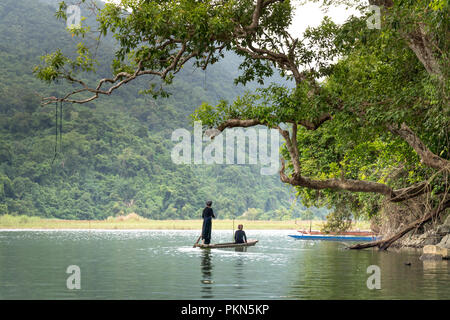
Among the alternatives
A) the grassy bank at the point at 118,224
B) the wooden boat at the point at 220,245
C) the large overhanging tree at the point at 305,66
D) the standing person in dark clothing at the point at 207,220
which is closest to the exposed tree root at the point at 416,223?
the large overhanging tree at the point at 305,66

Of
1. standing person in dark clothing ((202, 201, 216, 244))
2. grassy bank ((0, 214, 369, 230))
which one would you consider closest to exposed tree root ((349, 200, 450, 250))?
standing person in dark clothing ((202, 201, 216, 244))

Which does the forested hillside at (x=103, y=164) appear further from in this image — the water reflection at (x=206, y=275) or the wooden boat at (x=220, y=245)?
the water reflection at (x=206, y=275)

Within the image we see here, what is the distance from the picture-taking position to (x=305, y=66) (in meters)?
20.2

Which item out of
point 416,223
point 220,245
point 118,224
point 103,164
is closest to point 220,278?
point 416,223

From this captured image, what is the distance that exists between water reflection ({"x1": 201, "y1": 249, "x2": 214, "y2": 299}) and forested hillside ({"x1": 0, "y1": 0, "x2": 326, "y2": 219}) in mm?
63271

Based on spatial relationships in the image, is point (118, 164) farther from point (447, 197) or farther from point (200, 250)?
point (447, 197)

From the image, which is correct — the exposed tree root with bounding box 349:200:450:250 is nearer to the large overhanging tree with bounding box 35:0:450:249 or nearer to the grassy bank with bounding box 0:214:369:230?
the large overhanging tree with bounding box 35:0:450:249

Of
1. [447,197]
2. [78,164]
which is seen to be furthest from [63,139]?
[447,197]

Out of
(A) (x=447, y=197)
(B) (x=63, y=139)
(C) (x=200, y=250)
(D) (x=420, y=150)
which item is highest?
(B) (x=63, y=139)

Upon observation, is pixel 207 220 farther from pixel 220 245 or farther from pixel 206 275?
pixel 206 275

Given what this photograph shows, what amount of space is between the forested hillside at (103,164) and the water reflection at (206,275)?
63271 millimetres

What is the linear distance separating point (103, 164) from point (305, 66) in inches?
3119

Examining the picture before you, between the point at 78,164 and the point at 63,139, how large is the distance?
4.24 metres

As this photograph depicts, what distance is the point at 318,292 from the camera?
46.8ft
